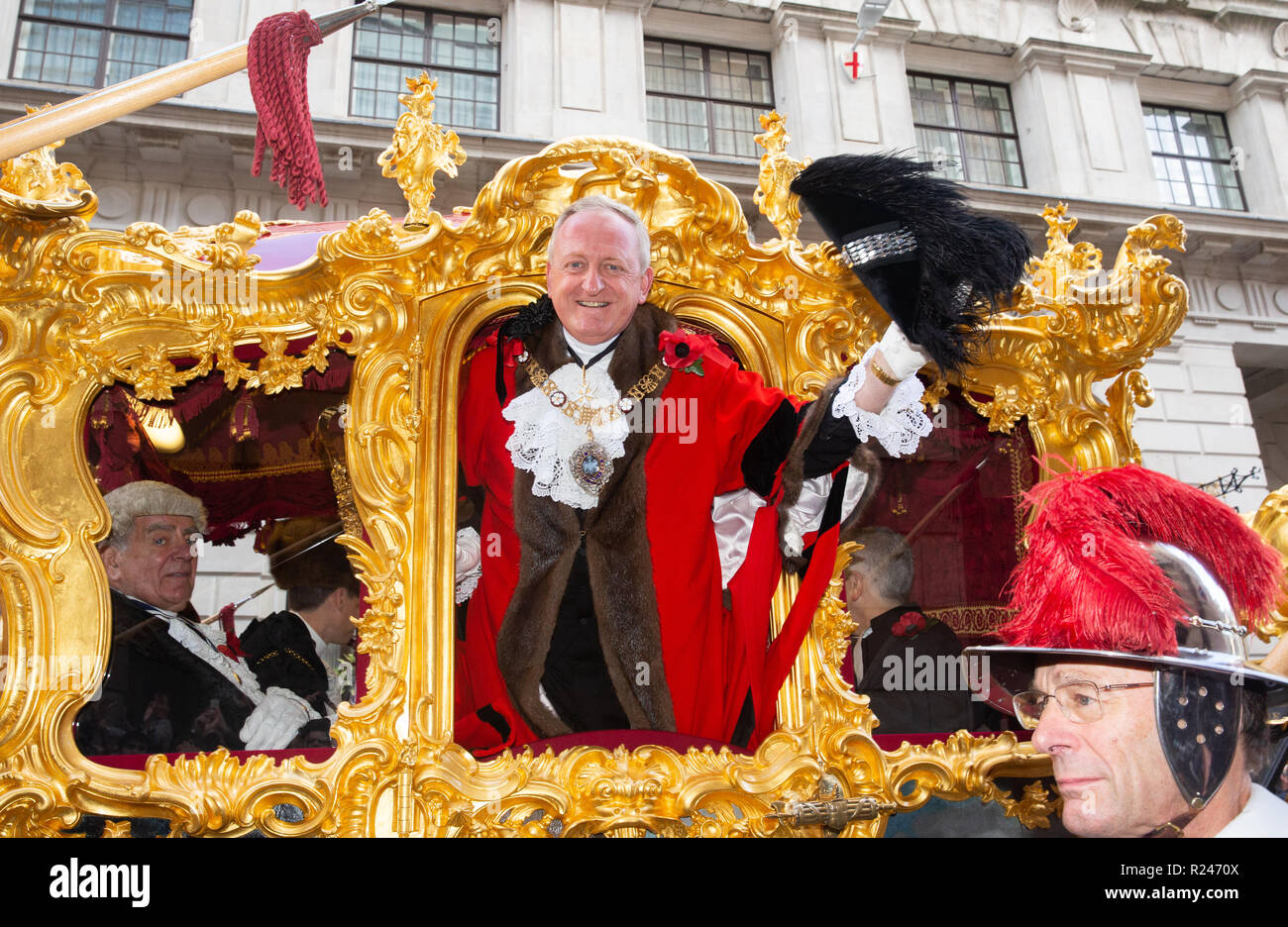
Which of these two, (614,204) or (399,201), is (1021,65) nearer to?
(399,201)

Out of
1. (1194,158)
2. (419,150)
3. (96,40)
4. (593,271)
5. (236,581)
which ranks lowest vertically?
(236,581)

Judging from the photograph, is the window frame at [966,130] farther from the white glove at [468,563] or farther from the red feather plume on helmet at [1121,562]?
the red feather plume on helmet at [1121,562]

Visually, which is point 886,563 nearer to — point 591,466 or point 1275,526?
point 591,466

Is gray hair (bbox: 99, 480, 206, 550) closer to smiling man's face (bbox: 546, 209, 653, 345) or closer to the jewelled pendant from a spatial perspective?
the jewelled pendant

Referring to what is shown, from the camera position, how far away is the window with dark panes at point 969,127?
8.33m

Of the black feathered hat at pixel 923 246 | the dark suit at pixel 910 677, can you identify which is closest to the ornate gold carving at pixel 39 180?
the black feathered hat at pixel 923 246

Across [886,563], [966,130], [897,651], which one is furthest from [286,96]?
[966,130]

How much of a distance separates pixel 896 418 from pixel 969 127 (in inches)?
255

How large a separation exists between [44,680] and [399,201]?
14.9 ft

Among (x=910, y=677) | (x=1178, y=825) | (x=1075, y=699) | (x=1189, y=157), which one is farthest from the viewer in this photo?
(x=1189, y=157)

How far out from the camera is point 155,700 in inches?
115

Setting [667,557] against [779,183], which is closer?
[667,557]

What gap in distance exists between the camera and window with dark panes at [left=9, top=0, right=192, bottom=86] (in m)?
6.92

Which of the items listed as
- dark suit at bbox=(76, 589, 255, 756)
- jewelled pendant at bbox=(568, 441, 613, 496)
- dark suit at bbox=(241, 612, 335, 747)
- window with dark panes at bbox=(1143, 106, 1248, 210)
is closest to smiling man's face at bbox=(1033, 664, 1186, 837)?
jewelled pendant at bbox=(568, 441, 613, 496)
